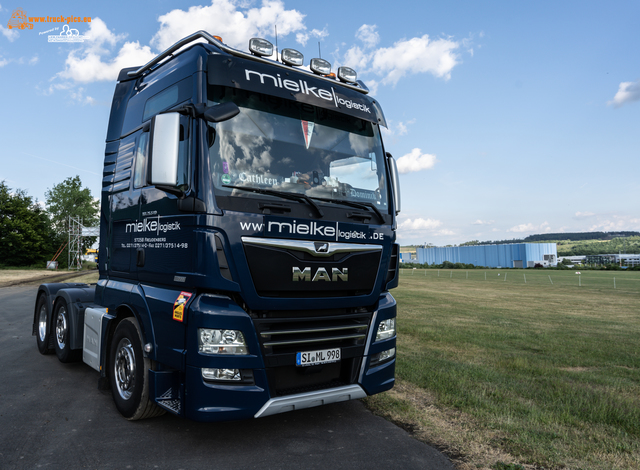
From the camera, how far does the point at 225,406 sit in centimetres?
361

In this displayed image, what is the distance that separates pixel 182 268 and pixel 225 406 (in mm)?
1176

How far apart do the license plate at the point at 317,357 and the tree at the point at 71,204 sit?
7606 cm

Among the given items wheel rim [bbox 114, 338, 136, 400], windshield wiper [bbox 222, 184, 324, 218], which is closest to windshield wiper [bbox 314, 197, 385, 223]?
windshield wiper [bbox 222, 184, 324, 218]

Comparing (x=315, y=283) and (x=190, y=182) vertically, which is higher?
(x=190, y=182)

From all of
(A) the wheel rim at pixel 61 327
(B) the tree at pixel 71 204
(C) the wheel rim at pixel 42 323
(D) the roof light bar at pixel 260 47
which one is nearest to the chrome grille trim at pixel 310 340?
(D) the roof light bar at pixel 260 47

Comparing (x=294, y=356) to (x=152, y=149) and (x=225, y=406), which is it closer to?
(x=225, y=406)

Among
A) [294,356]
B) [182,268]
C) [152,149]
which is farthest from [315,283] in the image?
[152,149]

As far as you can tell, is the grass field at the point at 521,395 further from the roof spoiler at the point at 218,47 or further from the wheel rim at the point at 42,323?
the wheel rim at the point at 42,323

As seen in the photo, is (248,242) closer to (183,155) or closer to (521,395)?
(183,155)

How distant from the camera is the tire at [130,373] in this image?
4242mm

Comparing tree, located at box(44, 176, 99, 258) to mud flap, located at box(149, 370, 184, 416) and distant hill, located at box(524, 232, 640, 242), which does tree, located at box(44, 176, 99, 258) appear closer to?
mud flap, located at box(149, 370, 184, 416)

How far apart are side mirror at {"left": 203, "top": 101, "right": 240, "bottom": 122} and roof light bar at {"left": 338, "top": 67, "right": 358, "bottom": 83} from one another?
1.69 metres

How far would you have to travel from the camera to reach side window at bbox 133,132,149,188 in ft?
15.1

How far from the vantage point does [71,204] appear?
243 feet
